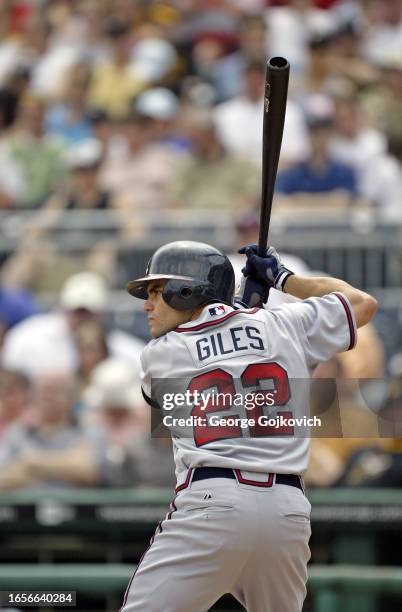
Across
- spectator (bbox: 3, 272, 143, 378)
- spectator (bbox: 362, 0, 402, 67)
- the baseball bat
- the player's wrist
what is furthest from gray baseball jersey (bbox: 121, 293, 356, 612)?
spectator (bbox: 362, 0, 402, 67)

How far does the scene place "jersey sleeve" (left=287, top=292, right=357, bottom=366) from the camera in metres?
3.54

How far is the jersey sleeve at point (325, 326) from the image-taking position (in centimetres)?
354

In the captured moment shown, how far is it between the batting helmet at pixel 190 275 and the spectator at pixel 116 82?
6.07 m

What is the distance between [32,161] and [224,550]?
627 cm

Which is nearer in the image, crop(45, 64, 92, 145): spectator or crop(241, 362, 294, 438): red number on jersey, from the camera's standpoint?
crop(241, 362, 294, 438): red number on jersey

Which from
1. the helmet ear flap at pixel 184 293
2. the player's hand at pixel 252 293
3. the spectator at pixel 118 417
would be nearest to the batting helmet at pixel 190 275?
the helmet ear flap at pixel 184 293

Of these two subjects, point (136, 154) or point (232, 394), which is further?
point (136, 154)

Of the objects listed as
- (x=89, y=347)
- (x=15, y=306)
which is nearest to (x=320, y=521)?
(x=89, y=347)

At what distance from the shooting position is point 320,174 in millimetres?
8164

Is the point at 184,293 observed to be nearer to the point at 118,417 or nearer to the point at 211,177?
the point at 118,417

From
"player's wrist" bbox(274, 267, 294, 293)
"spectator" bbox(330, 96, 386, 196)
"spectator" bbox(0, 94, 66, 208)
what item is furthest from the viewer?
"spectator" bbox(0, 94, 66, 208)

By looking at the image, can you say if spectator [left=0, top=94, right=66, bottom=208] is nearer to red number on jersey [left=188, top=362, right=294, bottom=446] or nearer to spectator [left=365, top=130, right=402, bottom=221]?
spectator [left=365, top=130, right=402, bottom=221]

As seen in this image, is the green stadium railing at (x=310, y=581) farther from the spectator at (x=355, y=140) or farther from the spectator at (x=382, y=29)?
the spectator at (x=382, y=29)

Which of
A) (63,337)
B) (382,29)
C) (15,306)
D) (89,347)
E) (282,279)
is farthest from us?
(382,29)
